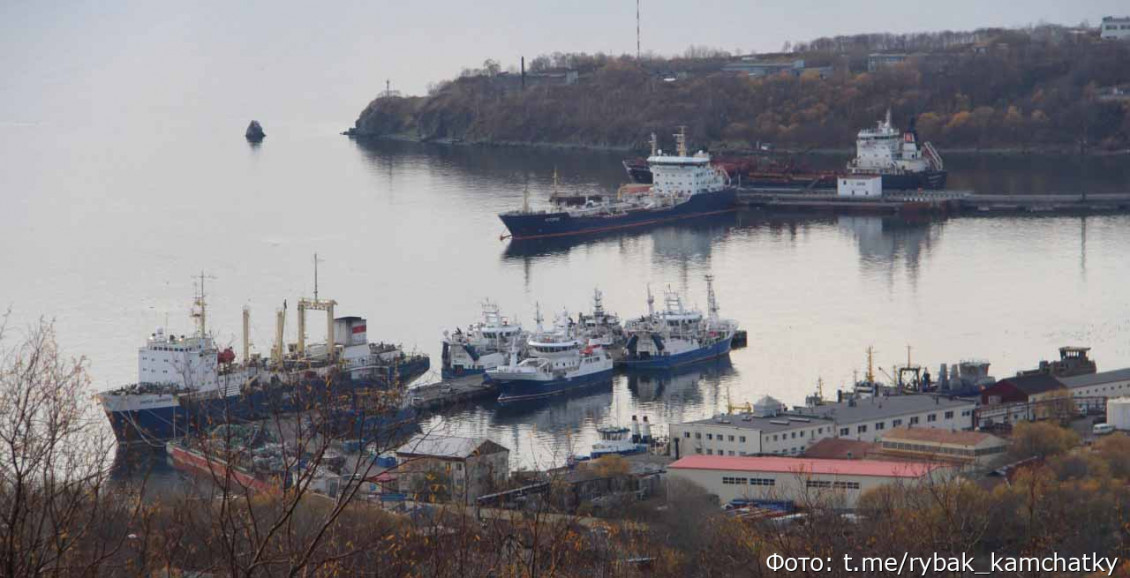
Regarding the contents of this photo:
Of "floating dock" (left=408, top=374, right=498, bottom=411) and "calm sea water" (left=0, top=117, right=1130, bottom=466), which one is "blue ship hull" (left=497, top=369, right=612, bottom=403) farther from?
"calm sea water" (left=0, top=117, right=1130, bottom=466)

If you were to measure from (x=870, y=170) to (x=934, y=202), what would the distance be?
2.76m

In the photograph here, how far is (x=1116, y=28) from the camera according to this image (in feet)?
146

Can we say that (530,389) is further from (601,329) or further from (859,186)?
(859,186)

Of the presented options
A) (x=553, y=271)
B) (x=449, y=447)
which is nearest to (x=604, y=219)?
(x=553, y=271)

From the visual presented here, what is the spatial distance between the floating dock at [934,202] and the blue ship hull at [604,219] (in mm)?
908

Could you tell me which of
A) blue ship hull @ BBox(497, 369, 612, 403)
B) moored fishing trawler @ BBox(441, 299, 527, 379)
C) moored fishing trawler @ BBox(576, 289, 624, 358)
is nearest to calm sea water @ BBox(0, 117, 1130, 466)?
blue ship hull @ BBox(497, 369, 612, 403)

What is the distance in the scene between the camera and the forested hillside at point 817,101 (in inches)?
1428

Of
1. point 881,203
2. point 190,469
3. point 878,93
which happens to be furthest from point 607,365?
point 878,93

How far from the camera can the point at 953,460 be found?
1013 centimetres

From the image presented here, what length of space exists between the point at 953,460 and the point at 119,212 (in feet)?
62.8

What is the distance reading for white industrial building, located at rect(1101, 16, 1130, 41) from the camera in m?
44.3

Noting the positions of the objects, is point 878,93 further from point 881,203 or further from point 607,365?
point 607,365

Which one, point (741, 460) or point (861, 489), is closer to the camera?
point (861, 489)

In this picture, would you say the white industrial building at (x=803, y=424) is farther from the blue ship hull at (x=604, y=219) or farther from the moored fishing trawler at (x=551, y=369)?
the blue ship hull at (x=604, y=219)
